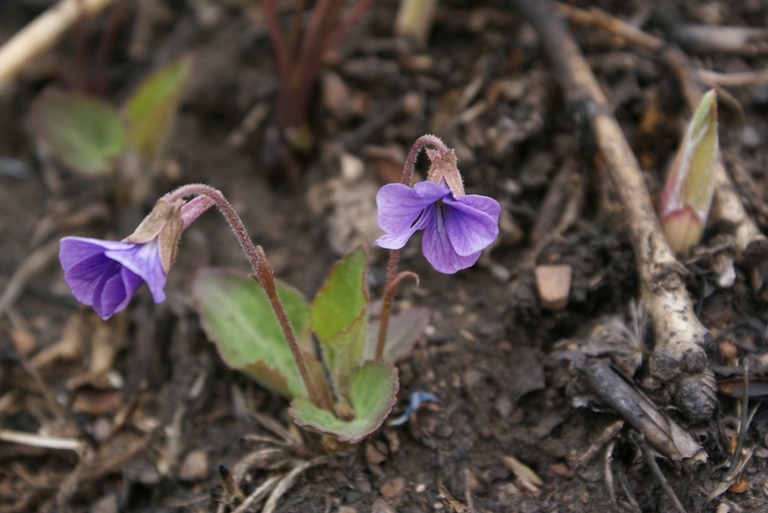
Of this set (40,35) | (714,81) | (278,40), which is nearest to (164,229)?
(278,40)

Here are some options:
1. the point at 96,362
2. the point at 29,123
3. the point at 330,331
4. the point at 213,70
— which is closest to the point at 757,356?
the point at 330,331

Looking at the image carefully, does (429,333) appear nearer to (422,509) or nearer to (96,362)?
(422,509)

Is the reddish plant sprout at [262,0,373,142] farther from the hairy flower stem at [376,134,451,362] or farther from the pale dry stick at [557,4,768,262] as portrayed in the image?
the hairy flower stem at [376,134,451,362]

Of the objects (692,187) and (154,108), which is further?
(154,108)

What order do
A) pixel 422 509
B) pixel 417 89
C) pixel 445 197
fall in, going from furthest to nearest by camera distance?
pixel 417 89
pixel 422 509
pixel 445 197

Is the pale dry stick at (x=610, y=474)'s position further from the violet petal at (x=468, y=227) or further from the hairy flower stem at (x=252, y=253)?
the hairy flower stem at (x=252, y=253)

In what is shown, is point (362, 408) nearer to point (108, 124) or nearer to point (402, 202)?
point (402, 202)

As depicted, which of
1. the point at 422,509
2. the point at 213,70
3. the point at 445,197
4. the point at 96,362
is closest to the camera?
the point at 445,197
